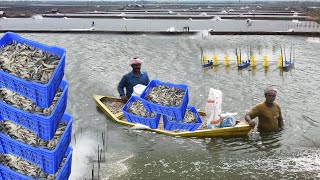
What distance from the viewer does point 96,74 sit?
20.2 metres

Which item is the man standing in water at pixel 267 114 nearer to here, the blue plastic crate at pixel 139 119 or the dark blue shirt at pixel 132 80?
the blue plastic crate at pixel 139 119

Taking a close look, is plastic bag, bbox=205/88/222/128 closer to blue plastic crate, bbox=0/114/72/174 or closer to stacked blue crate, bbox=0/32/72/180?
stacked blue crate, bbox=0/32/72/180

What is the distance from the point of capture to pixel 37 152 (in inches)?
214

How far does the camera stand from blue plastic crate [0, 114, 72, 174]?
5402 millimetres

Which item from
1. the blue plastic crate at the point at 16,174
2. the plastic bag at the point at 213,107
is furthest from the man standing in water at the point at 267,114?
the blue plastic crate at the point at 16,174

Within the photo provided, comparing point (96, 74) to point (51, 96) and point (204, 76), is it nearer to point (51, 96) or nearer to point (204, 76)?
point (204, 76)

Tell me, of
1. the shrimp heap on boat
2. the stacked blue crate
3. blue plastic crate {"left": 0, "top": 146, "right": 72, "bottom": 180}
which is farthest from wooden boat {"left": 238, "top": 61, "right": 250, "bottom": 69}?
the stacked blue crate

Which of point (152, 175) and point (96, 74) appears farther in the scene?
point (96, 74)

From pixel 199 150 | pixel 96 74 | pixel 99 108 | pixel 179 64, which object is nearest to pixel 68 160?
pixel 199 150

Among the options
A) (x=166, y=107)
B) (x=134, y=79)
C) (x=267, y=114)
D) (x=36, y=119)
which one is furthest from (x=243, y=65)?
(x=36, y=119)

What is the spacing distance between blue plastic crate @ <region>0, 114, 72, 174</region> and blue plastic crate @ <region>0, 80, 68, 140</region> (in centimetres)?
24

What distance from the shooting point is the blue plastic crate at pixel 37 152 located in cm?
540

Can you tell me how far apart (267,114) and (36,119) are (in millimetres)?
7457

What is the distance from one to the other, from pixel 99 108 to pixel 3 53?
857 centimetres
